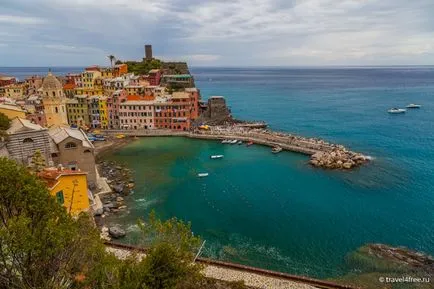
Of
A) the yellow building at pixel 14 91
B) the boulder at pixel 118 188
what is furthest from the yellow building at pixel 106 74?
the boulder at pixel 118 188

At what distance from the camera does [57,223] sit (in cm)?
1638

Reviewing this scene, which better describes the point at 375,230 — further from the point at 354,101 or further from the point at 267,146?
the point at 354,101

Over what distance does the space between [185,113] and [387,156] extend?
5067cm

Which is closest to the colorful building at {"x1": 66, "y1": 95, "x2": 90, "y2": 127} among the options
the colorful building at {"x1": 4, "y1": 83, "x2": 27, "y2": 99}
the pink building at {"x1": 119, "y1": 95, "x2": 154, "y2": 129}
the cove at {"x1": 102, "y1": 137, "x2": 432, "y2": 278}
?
the pink building at {"x1": 119, "y1": 95, "x2": 154, "y2": 129}

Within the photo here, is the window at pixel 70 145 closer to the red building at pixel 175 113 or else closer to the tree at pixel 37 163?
the tree at pixel 37 163

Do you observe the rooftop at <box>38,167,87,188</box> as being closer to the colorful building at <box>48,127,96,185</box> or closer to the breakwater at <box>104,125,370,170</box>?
the colorful building at <box>48,127,96,185</box>

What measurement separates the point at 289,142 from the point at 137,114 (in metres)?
42.2

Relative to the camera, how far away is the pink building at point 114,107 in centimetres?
8938

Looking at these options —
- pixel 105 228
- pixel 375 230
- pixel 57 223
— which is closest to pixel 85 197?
pixel 105 228

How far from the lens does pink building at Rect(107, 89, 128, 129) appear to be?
89375 millimetres

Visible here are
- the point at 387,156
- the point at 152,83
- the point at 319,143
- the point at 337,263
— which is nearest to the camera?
the point at 337,263

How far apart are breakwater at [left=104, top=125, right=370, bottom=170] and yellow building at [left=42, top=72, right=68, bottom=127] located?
24527 millimetres

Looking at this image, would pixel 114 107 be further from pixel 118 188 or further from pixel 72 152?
pixel 72 152

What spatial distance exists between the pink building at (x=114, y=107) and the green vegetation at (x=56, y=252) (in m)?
73.9
